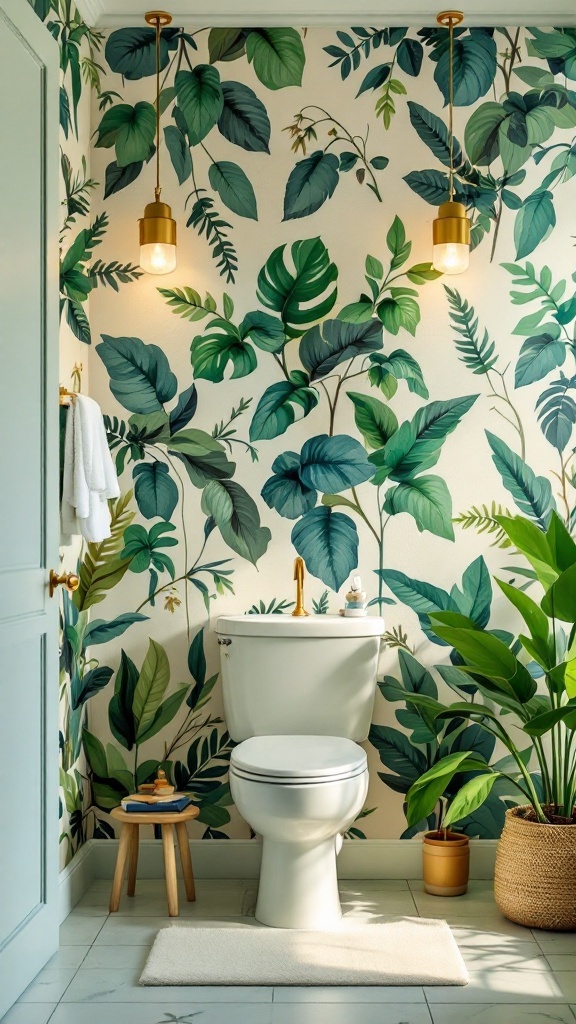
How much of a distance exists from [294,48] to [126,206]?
0.69 m

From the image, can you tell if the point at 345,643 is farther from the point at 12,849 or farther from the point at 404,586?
the point at 12,849

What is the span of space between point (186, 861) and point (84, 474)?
3.65 feet

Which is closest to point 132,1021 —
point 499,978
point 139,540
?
point 499,978

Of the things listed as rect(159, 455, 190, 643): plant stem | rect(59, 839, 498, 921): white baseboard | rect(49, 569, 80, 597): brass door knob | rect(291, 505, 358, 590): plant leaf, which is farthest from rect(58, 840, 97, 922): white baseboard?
rect(291, 505, 358, 590): plant leaf

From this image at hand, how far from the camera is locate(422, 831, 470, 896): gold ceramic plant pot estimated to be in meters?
2.91

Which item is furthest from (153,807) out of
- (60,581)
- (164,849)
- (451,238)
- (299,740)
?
(451,238)

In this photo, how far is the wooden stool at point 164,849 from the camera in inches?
108

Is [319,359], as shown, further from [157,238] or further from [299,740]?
[299,740]

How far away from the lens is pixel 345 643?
287 centimetres

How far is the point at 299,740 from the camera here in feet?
9.14

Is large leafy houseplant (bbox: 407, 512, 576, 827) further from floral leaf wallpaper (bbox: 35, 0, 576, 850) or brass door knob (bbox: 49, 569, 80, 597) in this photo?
brass door knob (bbox: 49, 569, 80, 597)

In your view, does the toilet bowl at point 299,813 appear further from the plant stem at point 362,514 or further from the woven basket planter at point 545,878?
the plant stem at point 362,514

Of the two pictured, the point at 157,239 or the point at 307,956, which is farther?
the point at 157,239

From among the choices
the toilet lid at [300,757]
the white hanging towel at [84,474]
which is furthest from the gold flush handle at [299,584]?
the white hanging towel at [84,474]
